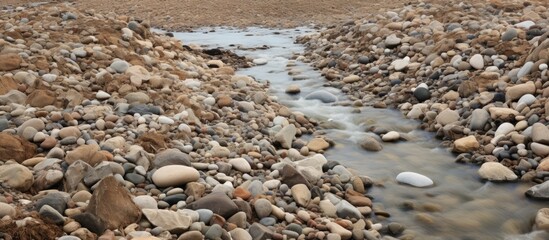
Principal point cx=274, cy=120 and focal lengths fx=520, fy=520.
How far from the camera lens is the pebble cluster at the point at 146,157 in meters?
4.00

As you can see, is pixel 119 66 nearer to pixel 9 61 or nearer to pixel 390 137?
pixel 9 61

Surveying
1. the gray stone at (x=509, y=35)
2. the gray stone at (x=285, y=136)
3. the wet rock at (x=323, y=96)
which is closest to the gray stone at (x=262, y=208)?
the gray stone at (x=285, y=136)

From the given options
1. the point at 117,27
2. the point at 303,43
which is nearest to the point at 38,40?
the point at 117,27

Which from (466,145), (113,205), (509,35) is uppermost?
(509,35)

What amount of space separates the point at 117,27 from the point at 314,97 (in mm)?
3754

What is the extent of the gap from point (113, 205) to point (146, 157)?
1.04 meters

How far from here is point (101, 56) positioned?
777cm

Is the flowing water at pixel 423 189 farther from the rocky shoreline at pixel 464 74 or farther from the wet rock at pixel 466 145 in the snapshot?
the rocky shoreline at pixel 464 74

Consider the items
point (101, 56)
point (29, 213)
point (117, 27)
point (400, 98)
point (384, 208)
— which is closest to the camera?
point (29, 213)

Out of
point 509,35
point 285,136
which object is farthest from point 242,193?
point 509,35

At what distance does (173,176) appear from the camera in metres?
4.71

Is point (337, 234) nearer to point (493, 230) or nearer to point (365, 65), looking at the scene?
point (493, 230)

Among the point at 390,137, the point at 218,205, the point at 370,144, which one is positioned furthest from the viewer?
the point at 390,137

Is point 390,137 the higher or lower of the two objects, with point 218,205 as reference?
lower
